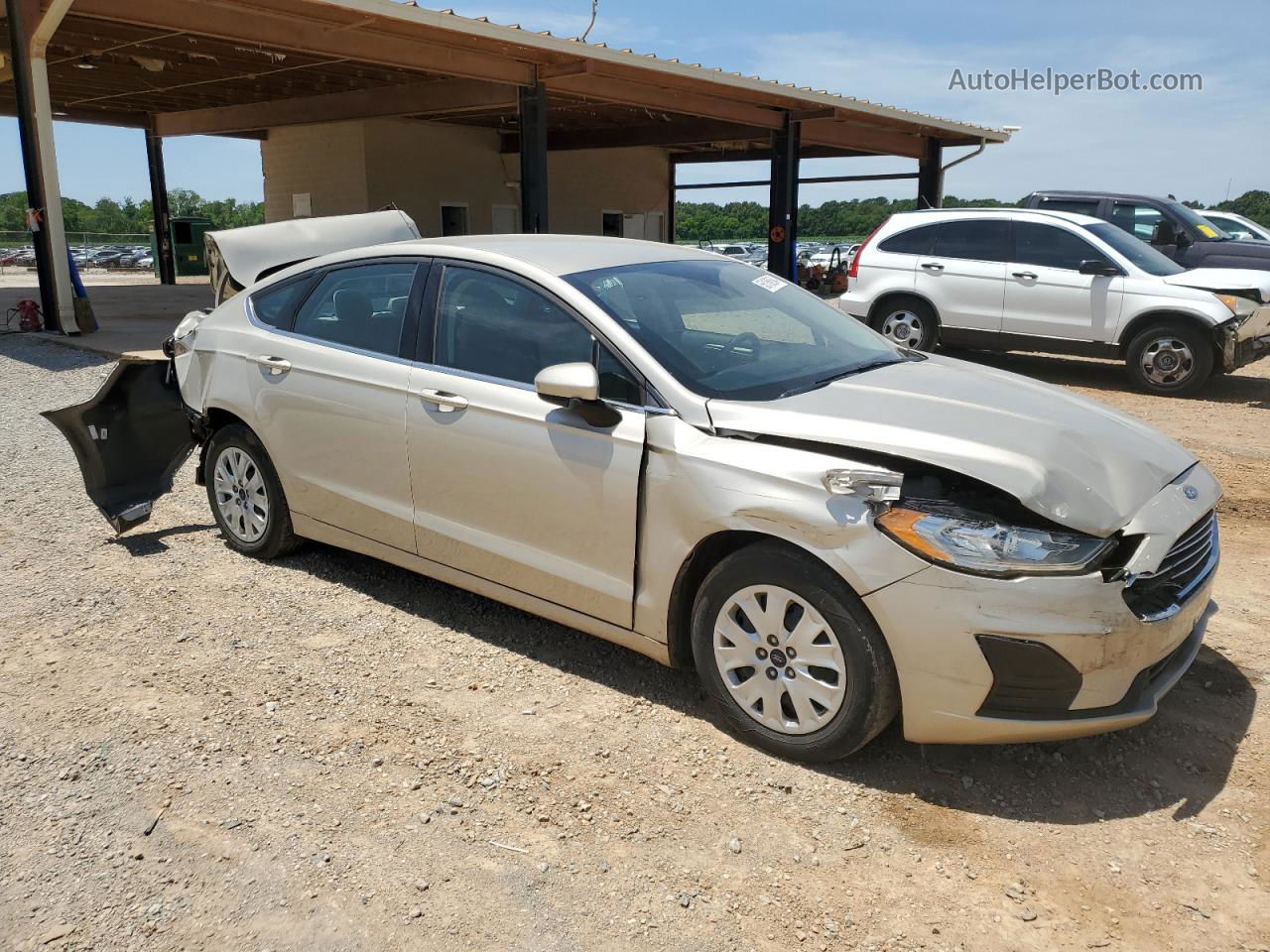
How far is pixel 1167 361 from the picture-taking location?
10352 mm

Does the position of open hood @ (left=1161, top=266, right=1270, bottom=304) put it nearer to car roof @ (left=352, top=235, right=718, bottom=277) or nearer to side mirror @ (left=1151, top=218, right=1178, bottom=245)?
side mirror @ (left=1151, top=218, right=1178, bottom=245)

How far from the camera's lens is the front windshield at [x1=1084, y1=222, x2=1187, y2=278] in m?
10.6

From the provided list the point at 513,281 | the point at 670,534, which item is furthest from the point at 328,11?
the point at 670,534

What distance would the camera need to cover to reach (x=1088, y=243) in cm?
1075

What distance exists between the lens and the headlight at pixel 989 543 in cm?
292

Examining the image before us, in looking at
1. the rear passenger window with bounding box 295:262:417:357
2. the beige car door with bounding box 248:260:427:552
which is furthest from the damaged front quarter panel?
the rear passenger window with bounding box 295:262:417:357

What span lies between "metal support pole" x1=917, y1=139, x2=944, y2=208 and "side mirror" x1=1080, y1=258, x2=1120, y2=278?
47.2 feet

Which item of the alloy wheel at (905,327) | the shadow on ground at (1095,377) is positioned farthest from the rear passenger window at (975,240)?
the shadow on ground at (1095,377)

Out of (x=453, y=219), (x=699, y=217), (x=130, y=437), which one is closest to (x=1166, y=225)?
(x=130, y=437)

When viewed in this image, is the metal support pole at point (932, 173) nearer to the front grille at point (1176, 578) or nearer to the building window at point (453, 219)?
the building window at point (453, 219)

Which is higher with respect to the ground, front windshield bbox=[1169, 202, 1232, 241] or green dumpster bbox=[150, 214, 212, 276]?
front windshield bbox=[1169, 202, 1232, 241]

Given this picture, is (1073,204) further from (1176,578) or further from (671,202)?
(671,202)

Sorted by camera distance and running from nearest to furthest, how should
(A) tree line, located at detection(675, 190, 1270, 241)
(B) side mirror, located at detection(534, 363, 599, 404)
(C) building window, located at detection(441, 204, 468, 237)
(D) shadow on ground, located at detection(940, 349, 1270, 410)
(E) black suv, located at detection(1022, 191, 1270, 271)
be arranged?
(B) side mirror, located at detection(534, 363, 599, 404) → (D) shadow on ground, located at detection(940, 349, 1270, 410) → (E) black suv, located at detection(1022, 191, 1270, 271) → (C) building window, located at detection(441, 204, 468, 237) → (A) tree line, located at detection(675, 190, 1270, 241)

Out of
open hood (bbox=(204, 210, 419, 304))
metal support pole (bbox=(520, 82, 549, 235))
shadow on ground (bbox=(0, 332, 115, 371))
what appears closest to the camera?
open hood (bbox=(204, 210, 419, 304))
